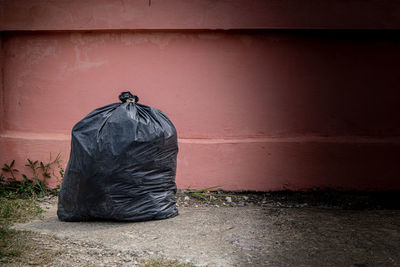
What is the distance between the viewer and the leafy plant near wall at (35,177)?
355cm

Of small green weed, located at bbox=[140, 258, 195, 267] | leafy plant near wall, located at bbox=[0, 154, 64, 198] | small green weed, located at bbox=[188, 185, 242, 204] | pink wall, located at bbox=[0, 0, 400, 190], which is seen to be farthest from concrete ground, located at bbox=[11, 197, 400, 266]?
leafy plant near wall, located at bbox=[0, 154, 64, 198]

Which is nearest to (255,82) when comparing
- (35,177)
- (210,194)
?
(210,194)

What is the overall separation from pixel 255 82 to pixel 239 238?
5.17ft

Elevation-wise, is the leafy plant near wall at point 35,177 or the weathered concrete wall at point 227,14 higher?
the weathered concrete wall at point 227,14

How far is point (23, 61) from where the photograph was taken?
3676mm

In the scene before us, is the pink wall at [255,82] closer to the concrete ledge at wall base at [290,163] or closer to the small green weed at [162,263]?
the concrete ledge at wall base at [290,163]

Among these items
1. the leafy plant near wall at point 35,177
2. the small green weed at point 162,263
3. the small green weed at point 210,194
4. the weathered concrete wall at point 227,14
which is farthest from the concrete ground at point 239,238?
the weathered concrete wall at point 227,14

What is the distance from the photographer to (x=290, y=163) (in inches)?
134

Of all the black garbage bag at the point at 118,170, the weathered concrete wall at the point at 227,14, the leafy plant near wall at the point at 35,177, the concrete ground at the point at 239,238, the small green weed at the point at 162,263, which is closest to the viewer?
the small green weed at the point at 162,263

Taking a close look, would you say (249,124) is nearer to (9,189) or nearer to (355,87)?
(355,87)

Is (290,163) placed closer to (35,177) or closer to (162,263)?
(162,263)

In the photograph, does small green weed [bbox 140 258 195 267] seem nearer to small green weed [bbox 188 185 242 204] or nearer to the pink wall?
small green weed [bbox 188 185 242 204]

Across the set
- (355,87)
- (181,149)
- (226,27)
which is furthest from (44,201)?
(355,87)

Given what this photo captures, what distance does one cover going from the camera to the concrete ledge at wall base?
340cm
